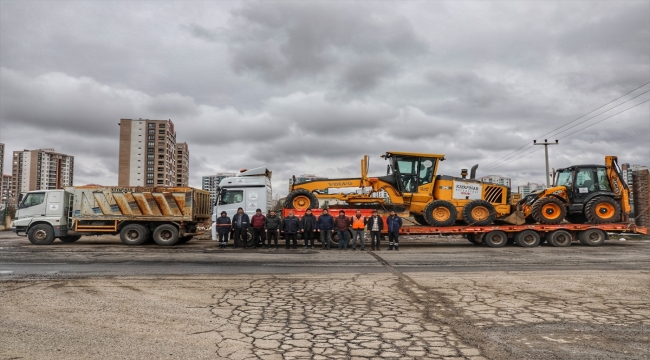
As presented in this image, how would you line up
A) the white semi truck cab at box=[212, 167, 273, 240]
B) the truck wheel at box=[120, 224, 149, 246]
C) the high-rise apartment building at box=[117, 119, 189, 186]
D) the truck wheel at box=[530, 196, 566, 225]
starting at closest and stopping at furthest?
the truck wheel at box=[530, 196, 566, 225] → the white semi truck cab at box=[212, 167, 273, 240] → the truck wheel at box=[120, 224, 149, 246] → the high-rise apartment building at box=[117, 119, 189, 186]

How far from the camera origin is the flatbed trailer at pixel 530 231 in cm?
1641

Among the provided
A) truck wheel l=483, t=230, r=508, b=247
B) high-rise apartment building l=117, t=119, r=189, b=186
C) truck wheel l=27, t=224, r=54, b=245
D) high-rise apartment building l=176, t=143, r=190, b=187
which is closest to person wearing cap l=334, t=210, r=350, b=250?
truck wheel l=483, t=230, r=508, b=247

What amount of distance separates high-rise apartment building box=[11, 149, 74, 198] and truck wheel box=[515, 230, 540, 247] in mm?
107786

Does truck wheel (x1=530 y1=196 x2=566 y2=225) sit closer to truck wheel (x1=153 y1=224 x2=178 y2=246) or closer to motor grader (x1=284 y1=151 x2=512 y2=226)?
motor grader (x1=284 y1=151 x2=512 y2=226)

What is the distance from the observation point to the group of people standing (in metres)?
A: 15.5

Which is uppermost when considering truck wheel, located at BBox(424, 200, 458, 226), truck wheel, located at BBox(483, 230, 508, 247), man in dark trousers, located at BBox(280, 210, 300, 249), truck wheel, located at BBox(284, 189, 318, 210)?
truck wheel, located at BBox(284, 189, 318, 210)

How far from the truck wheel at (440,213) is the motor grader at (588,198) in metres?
2.97

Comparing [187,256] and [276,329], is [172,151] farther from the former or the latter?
[276,329]

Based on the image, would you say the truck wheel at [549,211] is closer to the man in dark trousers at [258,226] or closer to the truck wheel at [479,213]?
the truck wheel at [479,213]

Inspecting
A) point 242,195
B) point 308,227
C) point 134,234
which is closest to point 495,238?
point 308,227

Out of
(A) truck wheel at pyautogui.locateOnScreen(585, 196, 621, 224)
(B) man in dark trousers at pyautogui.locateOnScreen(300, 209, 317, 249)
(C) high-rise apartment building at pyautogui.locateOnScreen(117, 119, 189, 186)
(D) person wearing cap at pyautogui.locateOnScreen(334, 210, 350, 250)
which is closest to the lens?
(D) person wearing cap at pyautogui.locateOnScreen(334, 210, 350, 250)

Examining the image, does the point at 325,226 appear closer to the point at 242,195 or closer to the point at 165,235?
the point at 242,195

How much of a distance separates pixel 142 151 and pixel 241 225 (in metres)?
84.7

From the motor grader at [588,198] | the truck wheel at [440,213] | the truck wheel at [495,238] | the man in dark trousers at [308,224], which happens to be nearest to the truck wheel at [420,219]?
the truck wheel at [440,213]
